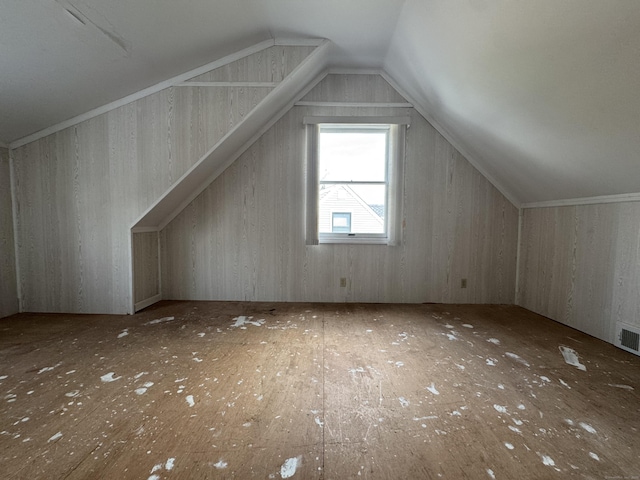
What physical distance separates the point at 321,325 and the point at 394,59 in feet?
8.93

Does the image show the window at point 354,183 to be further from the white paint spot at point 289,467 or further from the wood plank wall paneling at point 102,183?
the white paint spot at point 289,467

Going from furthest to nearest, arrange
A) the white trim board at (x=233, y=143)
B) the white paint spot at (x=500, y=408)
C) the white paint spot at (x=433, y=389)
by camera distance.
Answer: the white trim board at (x=233, y=143) → the white paint spot at (x=433, y=389) → the white paint spot at (x=500, y=408)

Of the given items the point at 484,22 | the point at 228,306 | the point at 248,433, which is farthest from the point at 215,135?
the point at 248,433

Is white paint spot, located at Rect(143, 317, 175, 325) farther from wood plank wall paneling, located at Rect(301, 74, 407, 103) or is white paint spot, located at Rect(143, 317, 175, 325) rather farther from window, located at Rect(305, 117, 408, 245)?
wood plank wall paneling, located at Rect(301, 74, 407, 103)

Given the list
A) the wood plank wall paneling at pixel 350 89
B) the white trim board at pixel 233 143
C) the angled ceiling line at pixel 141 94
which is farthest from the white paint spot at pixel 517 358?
the angled ceiling line at pixel 141 94

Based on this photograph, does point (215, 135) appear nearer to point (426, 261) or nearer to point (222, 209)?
point (222, 209)

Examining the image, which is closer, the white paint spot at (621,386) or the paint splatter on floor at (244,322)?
the white paint spot at (621,386)

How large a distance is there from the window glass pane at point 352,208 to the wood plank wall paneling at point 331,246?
25 cm

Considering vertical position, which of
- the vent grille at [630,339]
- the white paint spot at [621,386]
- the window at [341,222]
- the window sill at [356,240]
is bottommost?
the white paint spot at [621,386]

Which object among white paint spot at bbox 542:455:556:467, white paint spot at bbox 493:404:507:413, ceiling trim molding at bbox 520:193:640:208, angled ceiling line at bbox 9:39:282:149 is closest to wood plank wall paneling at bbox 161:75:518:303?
ceiling trim molding at bbox 520:193:640:208

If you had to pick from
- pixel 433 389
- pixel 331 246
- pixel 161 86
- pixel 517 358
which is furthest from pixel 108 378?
pixel 517 358

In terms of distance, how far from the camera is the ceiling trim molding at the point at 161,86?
2.78 metres

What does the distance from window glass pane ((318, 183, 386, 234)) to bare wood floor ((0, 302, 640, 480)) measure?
130 centimetres

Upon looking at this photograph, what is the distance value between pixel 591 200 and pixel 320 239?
2.55 metres
